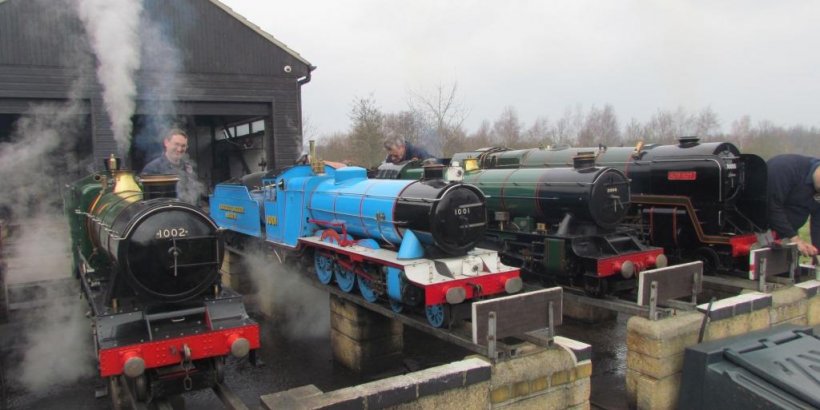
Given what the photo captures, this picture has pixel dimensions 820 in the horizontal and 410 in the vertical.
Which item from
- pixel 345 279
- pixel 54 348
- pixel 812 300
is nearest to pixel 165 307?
pixel 345 279

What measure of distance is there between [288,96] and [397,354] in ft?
35.4

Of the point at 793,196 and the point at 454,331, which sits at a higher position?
the point at 793,196

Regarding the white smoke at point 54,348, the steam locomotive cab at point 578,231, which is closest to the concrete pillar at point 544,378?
the steam locomotive cab at point 578,231

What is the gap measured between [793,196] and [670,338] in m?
2.14

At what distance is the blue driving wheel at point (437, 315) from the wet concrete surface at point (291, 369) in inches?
48.3

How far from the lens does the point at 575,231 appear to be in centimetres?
670

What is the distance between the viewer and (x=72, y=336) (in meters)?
7.53

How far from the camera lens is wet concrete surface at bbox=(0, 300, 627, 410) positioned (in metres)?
5.79

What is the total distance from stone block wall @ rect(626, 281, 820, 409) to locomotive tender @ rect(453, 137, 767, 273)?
5.36 ft

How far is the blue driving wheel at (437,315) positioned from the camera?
5.45 metres

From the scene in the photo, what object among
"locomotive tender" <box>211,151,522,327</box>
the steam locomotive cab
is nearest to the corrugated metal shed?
"locomotive tender" <box>211,151,522,327</box>

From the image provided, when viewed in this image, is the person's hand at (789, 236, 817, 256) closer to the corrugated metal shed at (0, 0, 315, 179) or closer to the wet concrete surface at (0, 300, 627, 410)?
the wet concrete surface at (0, 300, 627, 410)

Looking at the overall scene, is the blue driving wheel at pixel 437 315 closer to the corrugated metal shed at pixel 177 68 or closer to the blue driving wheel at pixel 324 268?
the blue driving wheel at pixel 324 268

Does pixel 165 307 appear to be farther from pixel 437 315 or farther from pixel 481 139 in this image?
pixel 481 139
